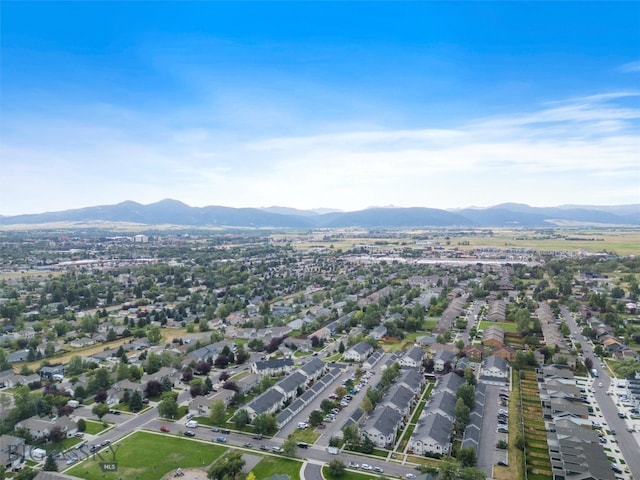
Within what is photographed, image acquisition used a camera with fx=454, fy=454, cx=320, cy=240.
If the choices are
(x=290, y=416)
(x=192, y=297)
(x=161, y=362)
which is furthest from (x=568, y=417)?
(x=192, y=297)

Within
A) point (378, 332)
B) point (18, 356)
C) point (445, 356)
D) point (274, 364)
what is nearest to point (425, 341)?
point (378, 332)

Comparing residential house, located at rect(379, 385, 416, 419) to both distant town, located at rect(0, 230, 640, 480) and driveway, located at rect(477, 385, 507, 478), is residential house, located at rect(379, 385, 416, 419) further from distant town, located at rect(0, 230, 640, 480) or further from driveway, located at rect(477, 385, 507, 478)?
driveway, located at rect(477, 385, 507, 478)

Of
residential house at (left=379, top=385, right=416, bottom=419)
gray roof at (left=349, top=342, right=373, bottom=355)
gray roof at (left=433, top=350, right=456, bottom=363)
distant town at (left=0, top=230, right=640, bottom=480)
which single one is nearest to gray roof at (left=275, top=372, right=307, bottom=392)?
distant town at (left=0, top=230, right=640, bottom=480)

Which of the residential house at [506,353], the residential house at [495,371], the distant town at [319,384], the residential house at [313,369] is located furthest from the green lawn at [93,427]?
the residential house at [506,353]

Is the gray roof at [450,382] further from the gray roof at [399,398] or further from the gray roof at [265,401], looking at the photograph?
the gray roof at [265,401]

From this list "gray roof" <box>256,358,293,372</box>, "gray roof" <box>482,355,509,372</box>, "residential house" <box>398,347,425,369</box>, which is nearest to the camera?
"gray roof" <box>482,355,509,372</box>

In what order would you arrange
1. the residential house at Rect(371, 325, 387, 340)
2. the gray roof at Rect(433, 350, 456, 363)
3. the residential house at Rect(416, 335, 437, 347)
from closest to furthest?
the gray roof at Rect(433, 350, 456, 363), the residential house at Rect(416, 335, 437, 347), the residential house at Rect(371, 325, 387, 340)

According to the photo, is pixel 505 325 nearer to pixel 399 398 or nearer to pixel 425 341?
pixel 425 341
